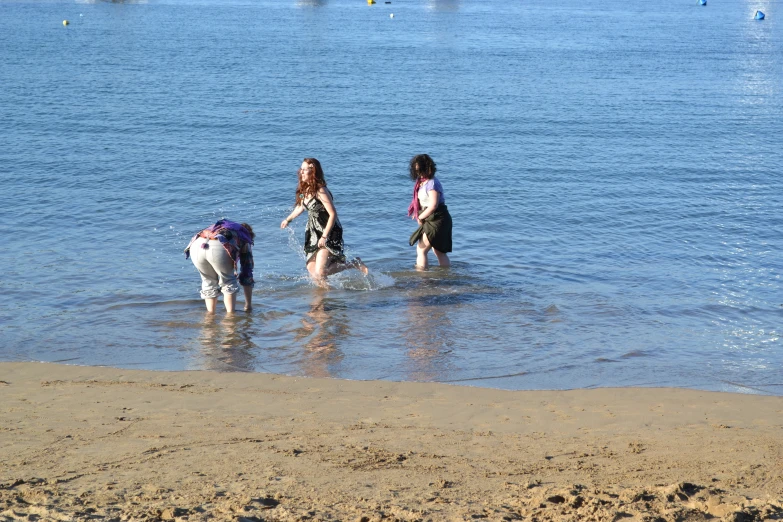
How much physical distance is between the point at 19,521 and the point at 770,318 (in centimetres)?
872

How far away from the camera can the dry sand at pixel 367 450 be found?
468 cm

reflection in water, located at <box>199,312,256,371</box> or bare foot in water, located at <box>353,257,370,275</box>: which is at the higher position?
bare foot in water, located at <box>353,257,370,275</box>

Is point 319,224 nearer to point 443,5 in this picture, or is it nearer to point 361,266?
point 361,266

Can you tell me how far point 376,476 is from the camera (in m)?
5.20

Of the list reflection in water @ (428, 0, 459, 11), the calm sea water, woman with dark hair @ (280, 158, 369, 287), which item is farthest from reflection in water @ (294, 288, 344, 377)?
reflection in water @ (428, 0, 459, 11)

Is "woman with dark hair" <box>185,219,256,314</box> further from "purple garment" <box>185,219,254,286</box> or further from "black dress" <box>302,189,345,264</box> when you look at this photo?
"black dress" <box>302,189,345,264</box>

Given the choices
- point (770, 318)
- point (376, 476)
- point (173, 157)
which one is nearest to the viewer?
point (376, 476)

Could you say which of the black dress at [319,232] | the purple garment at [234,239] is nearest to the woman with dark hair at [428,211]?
the black dress at [319,232]

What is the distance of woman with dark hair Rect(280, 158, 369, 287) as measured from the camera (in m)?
9.88

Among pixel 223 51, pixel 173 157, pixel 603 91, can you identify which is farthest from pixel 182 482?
pixel 223 51

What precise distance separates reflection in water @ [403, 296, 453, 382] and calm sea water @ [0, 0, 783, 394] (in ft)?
0.13

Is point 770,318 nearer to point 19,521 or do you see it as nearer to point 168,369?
point 168,369

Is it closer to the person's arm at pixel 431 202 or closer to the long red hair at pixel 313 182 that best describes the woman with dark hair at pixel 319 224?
the long red hair at pixel 313 182

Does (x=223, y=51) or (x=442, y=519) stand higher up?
(x=223, y=51)
